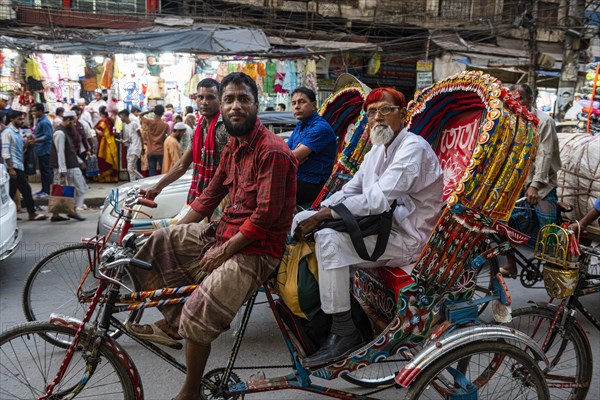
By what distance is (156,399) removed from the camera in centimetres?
309

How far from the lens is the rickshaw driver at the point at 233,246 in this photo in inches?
91.0

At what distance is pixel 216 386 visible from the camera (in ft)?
7.97

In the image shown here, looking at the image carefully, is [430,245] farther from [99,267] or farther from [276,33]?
[276,33]

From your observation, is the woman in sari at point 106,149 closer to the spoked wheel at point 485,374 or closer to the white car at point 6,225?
the white car at point 6,225

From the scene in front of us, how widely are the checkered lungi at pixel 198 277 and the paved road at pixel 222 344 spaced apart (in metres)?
0.47

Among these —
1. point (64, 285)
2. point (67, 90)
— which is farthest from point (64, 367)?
point (67, 90)

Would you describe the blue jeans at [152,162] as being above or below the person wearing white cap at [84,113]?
below

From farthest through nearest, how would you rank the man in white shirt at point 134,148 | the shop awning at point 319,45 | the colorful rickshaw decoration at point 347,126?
1. the shop awning at point 319,45
2. the man in white shirt at point 134,148
3. the colorful rickshaw decoration at point 347,126

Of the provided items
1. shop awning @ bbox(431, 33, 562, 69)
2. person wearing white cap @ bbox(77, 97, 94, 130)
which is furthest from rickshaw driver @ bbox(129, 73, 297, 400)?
shop awning @ bbox(431, 33, 562, 69)

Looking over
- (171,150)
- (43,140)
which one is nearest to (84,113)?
(43,140)

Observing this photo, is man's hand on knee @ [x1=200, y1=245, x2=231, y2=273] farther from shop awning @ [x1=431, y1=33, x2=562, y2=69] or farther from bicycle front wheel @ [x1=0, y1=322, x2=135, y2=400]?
shop awning @ [x1=431, y1=33, x2=562, y2=69]

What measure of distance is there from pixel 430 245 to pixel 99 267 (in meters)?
1.58

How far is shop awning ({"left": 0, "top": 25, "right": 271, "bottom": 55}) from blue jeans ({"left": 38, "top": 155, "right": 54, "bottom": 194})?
7.23ft

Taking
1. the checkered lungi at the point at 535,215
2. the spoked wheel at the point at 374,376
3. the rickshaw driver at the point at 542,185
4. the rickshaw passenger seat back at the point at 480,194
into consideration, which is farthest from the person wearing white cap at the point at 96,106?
the rickshaw passenger seat back at the point at 480,194
